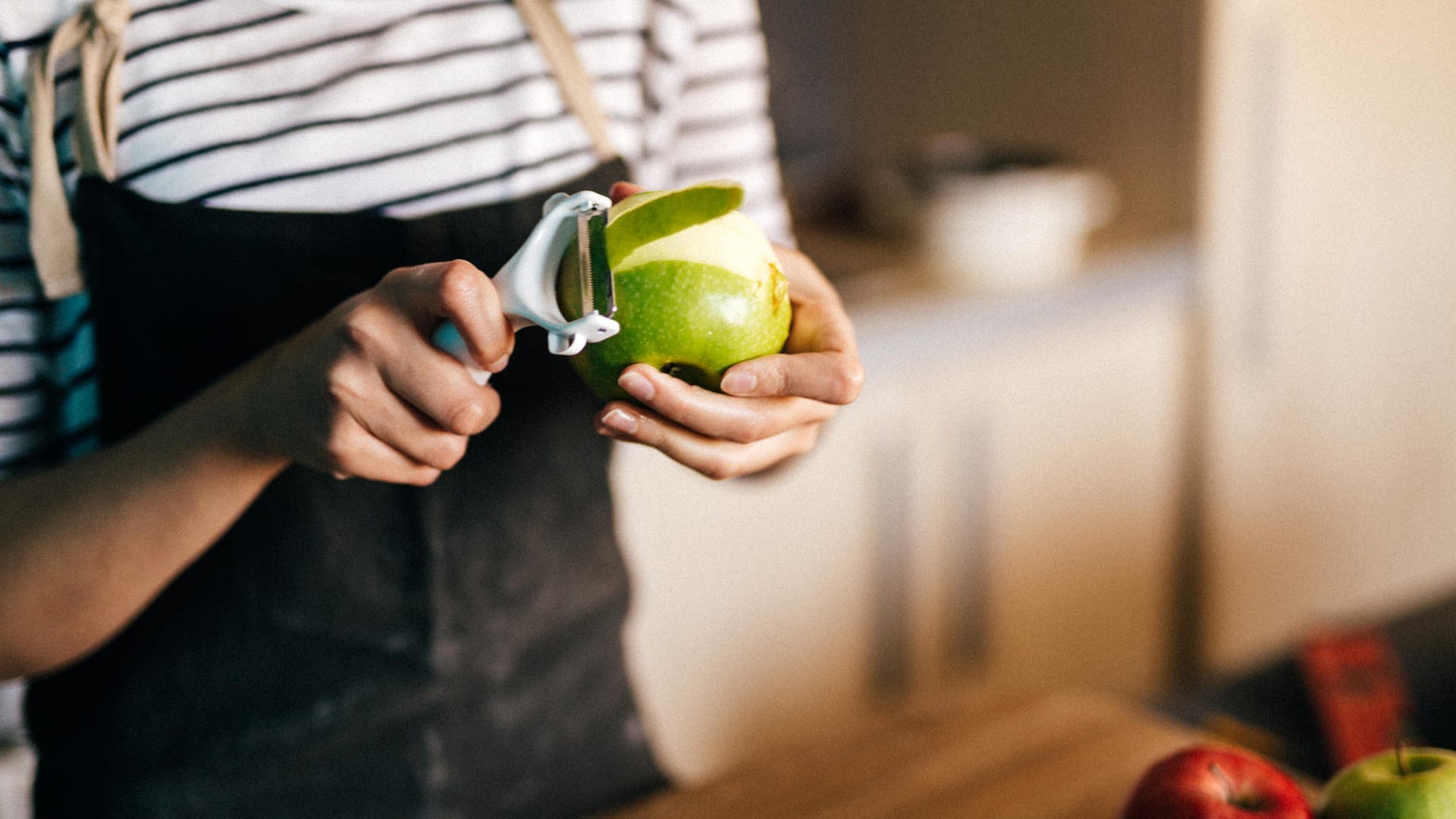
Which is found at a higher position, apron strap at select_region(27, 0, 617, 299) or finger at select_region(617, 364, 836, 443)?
apron strap at select_region(27, 0, 617, 299)

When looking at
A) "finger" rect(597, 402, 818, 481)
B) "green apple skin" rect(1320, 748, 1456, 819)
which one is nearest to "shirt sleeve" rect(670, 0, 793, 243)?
"finger" rect(597, 402, 818, 481)

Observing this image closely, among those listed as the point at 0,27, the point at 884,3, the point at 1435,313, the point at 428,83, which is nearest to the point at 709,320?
the point at 428,83

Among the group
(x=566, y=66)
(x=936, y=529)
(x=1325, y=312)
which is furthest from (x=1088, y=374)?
(x=566, y=66)

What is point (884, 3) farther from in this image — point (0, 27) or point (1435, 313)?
point (0, 27)

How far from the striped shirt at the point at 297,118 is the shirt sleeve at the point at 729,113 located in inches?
2.6

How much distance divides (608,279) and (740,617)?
3.66ft

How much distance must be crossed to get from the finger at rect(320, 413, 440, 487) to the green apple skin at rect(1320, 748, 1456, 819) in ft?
1.39

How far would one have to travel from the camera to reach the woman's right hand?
0.45m

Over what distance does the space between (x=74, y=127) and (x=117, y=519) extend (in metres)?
0.19

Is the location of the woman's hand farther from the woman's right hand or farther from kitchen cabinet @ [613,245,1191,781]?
kitchen cabinet @ [613,245,1191,781]

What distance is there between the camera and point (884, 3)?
209 centimetres

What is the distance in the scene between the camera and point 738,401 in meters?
0.52

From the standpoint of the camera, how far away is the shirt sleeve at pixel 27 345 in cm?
61

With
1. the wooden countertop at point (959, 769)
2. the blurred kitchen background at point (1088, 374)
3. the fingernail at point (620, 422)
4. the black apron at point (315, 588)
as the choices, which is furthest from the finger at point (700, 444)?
the blurred kitchen background at point (1088, 374)
